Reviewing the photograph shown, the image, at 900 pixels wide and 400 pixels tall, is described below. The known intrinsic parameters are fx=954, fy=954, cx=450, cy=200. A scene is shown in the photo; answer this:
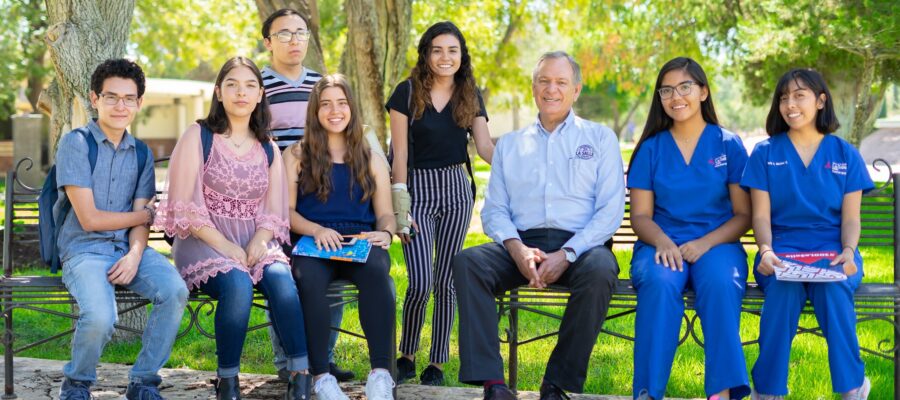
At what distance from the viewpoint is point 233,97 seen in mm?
4707

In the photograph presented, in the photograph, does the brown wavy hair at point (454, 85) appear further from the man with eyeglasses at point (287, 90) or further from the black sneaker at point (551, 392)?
the black sneaker at point (551, 392)

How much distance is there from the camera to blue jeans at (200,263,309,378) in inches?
173

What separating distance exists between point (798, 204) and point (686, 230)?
0.54 meters

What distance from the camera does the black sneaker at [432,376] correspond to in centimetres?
521

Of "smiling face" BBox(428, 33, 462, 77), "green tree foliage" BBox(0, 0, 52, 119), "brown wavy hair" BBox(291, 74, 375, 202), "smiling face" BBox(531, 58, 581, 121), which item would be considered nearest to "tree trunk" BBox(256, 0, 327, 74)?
"smiling face" BBox(428, 33, 462, 77)

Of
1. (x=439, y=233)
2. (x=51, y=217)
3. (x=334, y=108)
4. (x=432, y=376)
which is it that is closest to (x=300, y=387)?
(x=432, y=376)

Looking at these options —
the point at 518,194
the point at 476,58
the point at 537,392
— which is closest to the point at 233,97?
the point at 518,194

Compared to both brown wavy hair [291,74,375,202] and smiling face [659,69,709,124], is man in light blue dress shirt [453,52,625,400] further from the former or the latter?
brown wavy hair [291,74,375,202]

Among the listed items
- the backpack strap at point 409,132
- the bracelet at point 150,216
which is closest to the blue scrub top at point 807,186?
the backpack strap at point 409,132

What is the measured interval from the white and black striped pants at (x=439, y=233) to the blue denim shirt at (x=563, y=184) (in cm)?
32

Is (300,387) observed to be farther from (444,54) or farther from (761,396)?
(761,396)

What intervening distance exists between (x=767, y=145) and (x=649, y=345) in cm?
120

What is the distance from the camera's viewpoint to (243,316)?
4.41 metres

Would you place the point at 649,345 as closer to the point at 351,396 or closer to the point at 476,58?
the point at 351,396
